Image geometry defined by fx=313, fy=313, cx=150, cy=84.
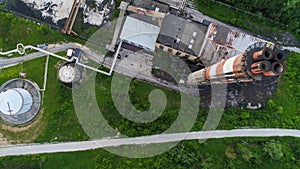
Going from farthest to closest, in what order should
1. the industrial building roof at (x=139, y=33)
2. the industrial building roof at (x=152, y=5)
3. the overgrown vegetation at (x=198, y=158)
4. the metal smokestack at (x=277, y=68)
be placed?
the industrial building roof at (x=152, y=5), the industrial building roof at (x=139, y=33), the overgrown vegetation at (x=198, y=158), the metal smokestack at (x=277, y=68)

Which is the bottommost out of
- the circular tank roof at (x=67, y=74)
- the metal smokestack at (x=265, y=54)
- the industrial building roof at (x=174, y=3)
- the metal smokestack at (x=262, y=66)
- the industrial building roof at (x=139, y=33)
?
the circular tank roof at (x=67, y=74)

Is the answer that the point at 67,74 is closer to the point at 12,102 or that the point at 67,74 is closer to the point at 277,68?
the point at 12,102

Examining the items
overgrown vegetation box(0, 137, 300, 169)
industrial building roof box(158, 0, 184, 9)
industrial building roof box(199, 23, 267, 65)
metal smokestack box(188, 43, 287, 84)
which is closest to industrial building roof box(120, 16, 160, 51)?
industrial building roof box(158, 0, 184, 9)

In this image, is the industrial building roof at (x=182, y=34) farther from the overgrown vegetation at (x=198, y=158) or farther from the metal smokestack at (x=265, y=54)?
the metal smokestack at (x=265, y=54)

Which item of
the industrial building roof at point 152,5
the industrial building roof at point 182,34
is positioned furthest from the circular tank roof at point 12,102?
the industrial building roof at point 152,5

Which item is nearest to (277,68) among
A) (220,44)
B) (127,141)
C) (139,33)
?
(220,44)

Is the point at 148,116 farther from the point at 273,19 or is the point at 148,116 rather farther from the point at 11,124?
the point at 273,19

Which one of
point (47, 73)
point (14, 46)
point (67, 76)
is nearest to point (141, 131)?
point (67, 76)
